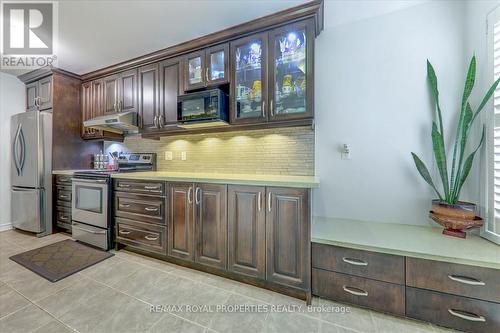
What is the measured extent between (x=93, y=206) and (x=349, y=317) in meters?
2.99

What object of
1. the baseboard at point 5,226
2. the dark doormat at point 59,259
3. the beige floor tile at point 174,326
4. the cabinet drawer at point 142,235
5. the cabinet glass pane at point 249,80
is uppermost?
the cabinet glass pane at point 249,80

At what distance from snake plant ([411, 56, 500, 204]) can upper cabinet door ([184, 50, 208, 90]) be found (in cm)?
219

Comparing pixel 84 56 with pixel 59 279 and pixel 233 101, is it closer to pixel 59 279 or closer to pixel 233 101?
pixel 233 101

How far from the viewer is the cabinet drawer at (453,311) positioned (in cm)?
128

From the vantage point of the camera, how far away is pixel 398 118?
198 cm

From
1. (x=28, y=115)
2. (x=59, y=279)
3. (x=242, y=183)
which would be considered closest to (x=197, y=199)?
(x=242, y=183)

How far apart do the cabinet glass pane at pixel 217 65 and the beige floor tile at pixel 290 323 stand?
228 centimetres

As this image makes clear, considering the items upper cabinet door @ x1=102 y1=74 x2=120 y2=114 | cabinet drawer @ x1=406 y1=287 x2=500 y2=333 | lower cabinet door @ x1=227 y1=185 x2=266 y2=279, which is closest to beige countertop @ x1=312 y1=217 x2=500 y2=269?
cabinet drawer @ x1=406 y1=287 x2=500 y2=333

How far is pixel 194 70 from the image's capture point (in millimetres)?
2451

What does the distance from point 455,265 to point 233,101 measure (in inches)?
87.0

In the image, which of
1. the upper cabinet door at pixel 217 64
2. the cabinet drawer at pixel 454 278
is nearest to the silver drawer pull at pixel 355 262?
the cabinet drawer at pixel 454 278

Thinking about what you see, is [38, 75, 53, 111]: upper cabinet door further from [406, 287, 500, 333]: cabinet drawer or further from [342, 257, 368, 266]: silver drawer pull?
[406, 287, 500, 333]: cabinet drawer

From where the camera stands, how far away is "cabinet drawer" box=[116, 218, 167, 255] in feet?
7.36

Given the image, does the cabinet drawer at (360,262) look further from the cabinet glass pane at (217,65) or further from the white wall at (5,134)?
the white wall at (5,134)
